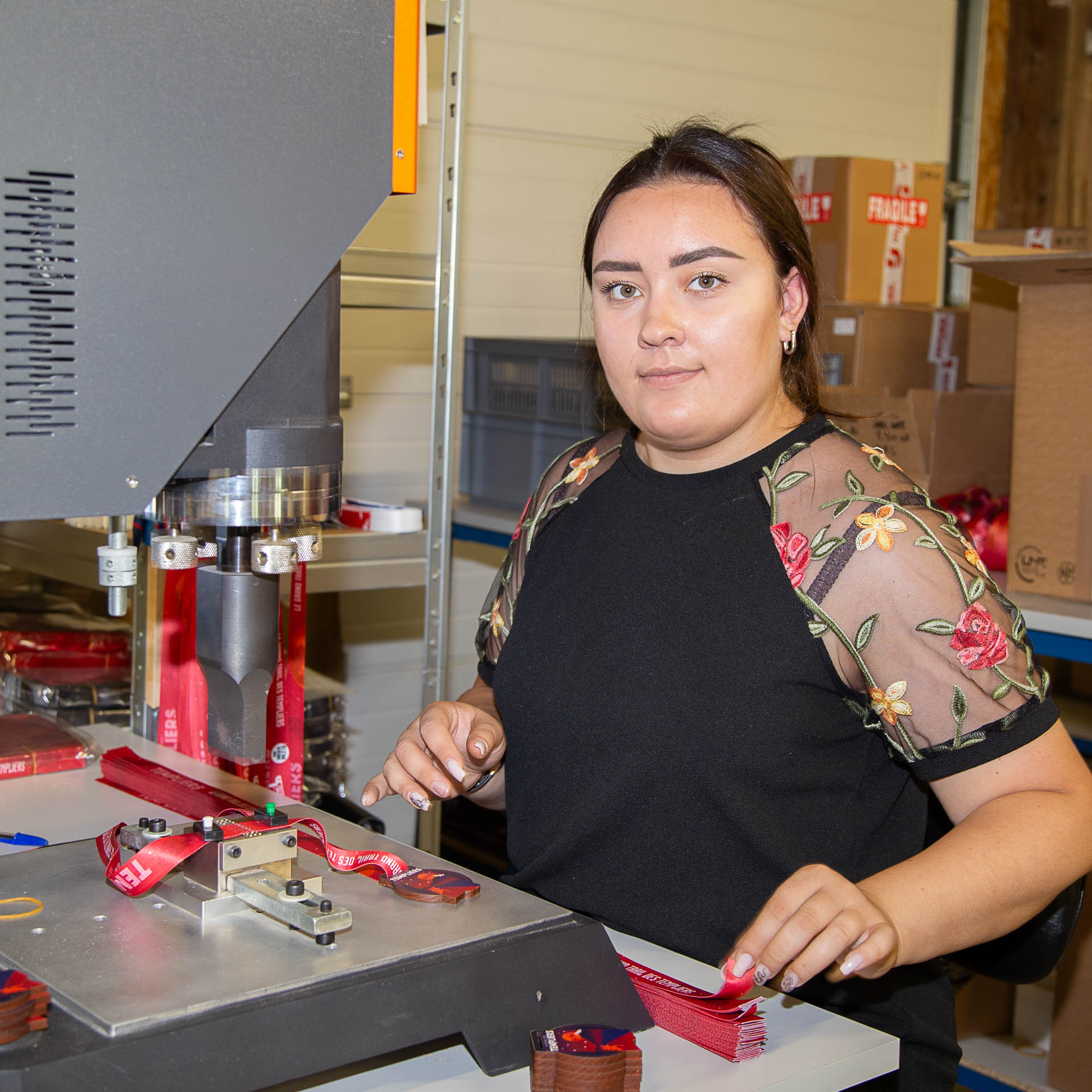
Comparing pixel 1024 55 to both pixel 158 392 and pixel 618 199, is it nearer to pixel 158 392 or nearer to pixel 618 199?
pixel 618 199

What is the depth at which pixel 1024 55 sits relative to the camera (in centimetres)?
402

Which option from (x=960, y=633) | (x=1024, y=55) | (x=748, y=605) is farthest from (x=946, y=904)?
(x=1024, y=55)

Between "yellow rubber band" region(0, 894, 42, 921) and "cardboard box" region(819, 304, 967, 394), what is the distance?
2131 millimetres

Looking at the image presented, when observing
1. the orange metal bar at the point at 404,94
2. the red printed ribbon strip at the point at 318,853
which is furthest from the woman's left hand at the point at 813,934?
the orange metal bar at the point at 404,94

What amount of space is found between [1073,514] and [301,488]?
1547mm

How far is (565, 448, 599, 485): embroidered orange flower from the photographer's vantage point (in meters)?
1.60

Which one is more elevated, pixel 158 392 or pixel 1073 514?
pixel 158 392

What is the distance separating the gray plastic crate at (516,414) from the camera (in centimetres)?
276

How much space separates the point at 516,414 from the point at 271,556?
1.95 m

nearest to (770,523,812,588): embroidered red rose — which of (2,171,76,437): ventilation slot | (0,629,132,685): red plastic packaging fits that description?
(2,171,76,437): ventilation slot

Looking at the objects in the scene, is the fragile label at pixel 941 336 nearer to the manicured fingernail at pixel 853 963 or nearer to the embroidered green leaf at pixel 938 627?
the embroidered green leaf at pixel 938 627

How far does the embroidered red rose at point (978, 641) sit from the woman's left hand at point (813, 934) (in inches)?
11.5

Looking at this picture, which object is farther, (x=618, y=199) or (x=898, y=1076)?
(x=618, y=199)

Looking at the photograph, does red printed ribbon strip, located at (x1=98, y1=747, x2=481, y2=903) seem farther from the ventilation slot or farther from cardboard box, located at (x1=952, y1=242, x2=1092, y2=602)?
cardboard box, located at (x1=952, y1=242, x2=1092, y2=602)
